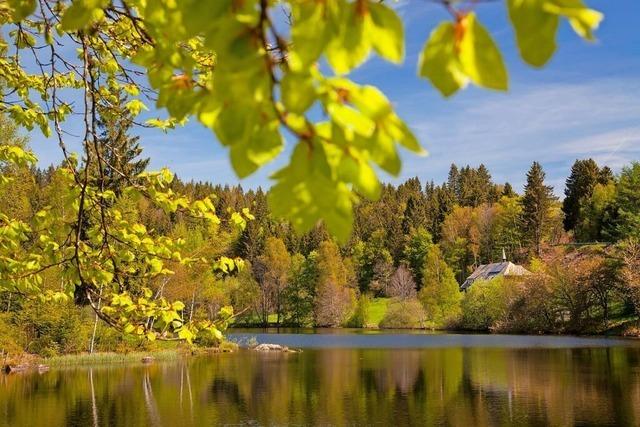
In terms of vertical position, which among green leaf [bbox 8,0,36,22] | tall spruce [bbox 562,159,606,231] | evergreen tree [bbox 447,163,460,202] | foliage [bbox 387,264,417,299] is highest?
evergreen tree [bbox 447,163,460,202]

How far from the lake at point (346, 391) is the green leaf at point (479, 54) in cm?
1453

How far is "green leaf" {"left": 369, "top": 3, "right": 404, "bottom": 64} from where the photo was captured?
93cm

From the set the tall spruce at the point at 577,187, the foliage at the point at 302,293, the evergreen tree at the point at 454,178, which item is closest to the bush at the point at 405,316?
the foliage at the point at 302,293

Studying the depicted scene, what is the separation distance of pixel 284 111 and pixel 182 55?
1.32 ft

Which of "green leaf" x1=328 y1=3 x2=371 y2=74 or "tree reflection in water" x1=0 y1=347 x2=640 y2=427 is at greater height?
"green leaf" x1=328 y1=3 x2=371 y2=74

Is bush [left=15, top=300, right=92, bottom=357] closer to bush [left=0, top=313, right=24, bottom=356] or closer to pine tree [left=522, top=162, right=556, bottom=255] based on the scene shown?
bush [left=0, top=313, right=24, bottom=356]

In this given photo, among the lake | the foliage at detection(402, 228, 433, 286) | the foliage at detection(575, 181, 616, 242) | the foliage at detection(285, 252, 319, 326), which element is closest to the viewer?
the lake

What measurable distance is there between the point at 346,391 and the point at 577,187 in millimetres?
56656

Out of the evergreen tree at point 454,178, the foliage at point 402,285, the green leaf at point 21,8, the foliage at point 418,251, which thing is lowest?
the foliage at point 402,285

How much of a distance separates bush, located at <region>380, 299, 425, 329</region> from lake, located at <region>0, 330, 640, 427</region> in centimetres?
2916

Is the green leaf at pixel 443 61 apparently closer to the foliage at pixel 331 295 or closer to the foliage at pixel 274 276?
the foliage at pixel 331 295

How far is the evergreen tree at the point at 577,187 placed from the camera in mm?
66438

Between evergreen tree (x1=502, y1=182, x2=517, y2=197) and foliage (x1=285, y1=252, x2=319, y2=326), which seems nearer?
foliage (x1=285, y1=252, x2=319, y2=326)

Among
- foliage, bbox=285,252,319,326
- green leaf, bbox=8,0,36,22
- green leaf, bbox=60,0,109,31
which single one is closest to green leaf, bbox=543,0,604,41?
green leaf, bbox=60,0,109,31
